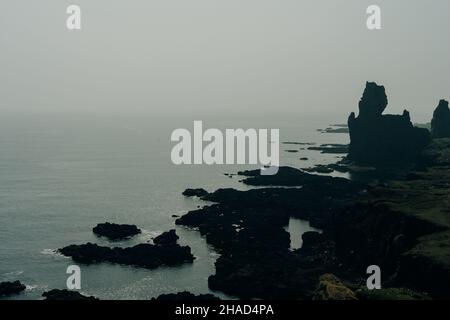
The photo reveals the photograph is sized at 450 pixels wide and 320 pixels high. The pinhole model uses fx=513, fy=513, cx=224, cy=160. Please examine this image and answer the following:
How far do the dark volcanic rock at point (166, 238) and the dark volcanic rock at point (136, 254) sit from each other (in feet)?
15.6

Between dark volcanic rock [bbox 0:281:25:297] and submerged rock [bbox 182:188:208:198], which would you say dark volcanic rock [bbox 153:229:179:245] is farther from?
submerged rock [bbox 182:188:208:198]

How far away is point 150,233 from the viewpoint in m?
107

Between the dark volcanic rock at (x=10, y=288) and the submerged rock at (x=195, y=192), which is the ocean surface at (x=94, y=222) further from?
the submerged rock at (x=195, y=192)

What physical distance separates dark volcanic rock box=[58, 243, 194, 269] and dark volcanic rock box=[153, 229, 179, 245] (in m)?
4.76

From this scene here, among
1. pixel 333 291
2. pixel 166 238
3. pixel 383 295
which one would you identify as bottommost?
pixel 166 238

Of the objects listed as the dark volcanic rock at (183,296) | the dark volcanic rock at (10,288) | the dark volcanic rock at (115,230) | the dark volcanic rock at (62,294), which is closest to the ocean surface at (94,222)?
the dark volcanic rock at (10,288)

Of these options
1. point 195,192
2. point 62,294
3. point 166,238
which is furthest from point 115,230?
point 195,192

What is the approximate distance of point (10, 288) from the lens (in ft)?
238

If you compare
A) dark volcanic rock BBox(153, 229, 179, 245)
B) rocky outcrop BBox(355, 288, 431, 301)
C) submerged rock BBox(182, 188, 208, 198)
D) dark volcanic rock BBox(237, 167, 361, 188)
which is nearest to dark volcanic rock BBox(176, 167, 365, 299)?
dark volcanic rock BBox(237, 167, 361, 188)

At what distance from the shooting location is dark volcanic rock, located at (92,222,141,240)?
10300 centimetres

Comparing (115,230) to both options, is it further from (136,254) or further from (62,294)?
(62,294)

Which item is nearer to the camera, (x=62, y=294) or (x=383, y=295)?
(x=383, y=295)

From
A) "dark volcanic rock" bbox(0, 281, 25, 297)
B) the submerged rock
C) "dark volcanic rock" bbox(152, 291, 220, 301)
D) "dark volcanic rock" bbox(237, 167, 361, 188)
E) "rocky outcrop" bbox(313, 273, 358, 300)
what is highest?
"rocky outcrop" bbox(313, 273, 358, 300)

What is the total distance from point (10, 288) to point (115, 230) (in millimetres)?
33596
